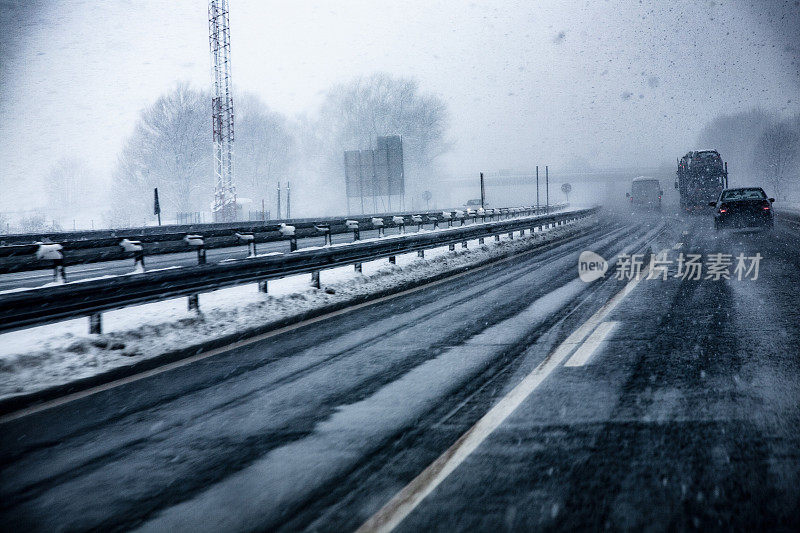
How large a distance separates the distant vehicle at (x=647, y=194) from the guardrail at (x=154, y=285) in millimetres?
53932

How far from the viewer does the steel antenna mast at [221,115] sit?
49.7 metres

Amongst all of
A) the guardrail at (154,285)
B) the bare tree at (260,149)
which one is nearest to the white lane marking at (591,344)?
the guardrail at (154,285)

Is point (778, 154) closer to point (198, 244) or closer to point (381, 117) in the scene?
point (381, 117)

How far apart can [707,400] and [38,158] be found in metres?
120

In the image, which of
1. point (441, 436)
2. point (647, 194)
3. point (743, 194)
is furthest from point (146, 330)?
point (647, 194)

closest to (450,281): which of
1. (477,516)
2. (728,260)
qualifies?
(728,260)

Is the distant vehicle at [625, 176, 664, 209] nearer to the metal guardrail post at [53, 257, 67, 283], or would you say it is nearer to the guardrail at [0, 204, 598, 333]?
the guardrail at [0, 204, 598, 333]

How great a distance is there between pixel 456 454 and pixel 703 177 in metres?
43.8

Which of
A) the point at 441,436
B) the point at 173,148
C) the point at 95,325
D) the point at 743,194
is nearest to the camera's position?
the point at 441,436

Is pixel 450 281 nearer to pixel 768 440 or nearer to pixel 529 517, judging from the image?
pixel 768 440

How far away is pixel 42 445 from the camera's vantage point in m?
4.46

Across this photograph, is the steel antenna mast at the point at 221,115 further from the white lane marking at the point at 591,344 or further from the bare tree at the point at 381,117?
the white lane marking at the point at 591,344

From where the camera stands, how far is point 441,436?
4309 millimetres

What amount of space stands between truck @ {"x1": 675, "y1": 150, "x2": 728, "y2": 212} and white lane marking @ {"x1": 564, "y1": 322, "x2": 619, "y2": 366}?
124 feet
